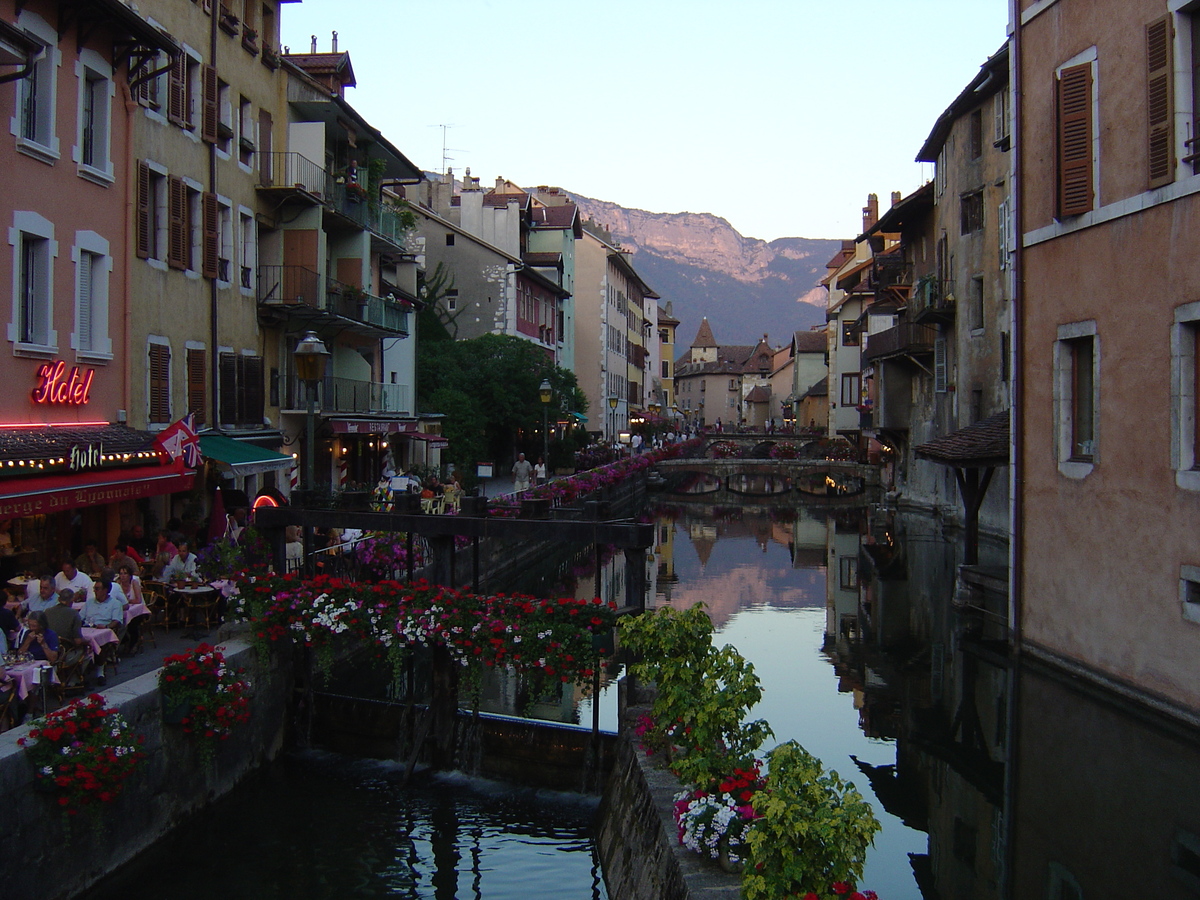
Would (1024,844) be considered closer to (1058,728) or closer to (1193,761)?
(1193,761)

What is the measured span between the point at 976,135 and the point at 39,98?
24112 mm

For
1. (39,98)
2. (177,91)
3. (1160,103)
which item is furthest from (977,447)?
(177,91)

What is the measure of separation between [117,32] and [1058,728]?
17348 millimetres

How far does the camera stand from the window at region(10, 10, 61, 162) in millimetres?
14883

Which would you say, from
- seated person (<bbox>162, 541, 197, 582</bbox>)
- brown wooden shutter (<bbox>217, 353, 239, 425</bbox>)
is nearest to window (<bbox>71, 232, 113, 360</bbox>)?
seated person (<bbox>162, 541, 197, 582</bbox>)

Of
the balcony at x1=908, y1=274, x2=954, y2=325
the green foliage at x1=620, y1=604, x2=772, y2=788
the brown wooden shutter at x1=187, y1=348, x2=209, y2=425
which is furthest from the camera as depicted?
the balcony at x1=908, y1=274, x2=954, y2=325

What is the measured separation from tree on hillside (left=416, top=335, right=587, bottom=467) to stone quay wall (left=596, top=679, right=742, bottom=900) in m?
27.6

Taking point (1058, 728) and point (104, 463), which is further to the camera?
point (104, 463)

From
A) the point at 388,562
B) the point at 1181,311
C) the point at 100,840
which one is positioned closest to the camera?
the point at 100,840

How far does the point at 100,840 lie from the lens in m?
9.23

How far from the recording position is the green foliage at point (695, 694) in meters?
7.86

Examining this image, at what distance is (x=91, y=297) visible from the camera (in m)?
17.2

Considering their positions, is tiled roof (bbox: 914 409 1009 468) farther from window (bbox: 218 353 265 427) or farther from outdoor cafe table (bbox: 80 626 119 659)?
window (bbox: 218 353 265 427)

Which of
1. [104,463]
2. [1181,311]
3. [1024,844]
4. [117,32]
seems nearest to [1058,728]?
[1024,844]
